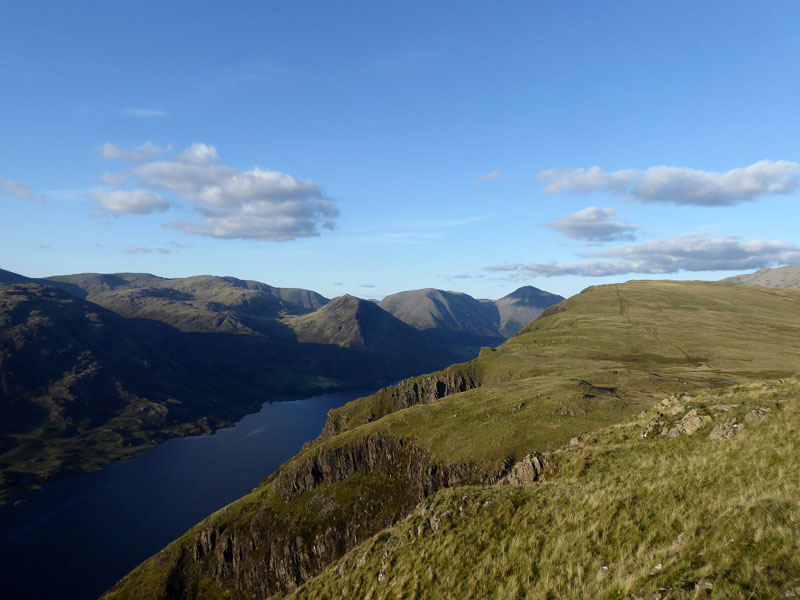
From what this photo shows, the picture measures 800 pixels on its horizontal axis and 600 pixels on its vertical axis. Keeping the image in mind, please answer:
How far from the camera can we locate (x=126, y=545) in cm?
15575

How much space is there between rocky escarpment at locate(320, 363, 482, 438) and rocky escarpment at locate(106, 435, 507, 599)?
53.8 metres

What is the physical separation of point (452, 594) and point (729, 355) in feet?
563

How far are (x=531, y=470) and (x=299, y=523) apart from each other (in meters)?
95.3

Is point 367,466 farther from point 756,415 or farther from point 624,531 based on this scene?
point 624,531

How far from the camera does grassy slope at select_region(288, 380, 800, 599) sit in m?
17.3

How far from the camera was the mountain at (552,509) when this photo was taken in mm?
19203

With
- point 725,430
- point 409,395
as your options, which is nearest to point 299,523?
point 409,395

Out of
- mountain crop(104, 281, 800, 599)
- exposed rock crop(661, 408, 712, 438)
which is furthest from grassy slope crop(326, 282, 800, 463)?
exposed rock crop(661, 408, 712, 438)

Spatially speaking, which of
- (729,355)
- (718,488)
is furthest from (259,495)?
(729,355)

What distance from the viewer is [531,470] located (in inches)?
1711

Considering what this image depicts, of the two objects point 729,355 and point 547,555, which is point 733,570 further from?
point 729,355

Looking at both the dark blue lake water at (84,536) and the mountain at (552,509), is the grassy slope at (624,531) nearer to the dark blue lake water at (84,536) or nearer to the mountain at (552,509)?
the mountain at (552,509)

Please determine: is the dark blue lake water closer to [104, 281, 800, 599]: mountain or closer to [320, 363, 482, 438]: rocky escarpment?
[104, 281, 800, 599]: mountain

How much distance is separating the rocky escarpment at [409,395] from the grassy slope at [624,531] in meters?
135
